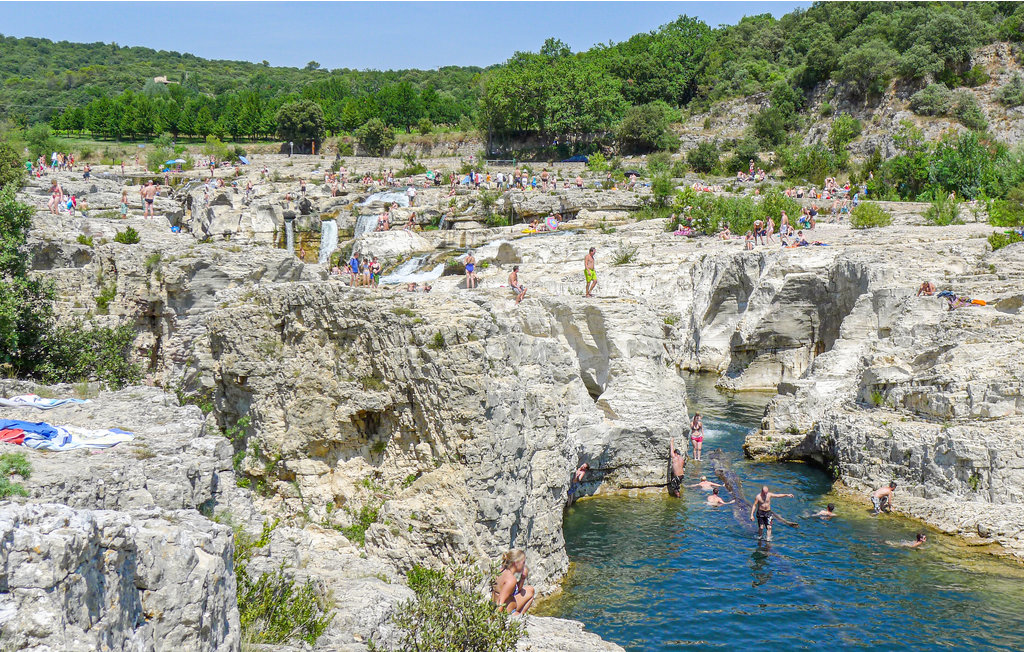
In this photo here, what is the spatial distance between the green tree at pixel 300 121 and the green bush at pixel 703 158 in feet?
124

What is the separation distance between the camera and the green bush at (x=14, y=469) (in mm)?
7637

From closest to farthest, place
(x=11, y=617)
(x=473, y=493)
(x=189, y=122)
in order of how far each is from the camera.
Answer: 1. (x=11, y=617)
2. (x=473, y=493)
3. (x=189, y=122)

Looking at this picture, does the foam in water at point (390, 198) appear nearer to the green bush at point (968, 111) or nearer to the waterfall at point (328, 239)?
the waterfall at point (328, 239)

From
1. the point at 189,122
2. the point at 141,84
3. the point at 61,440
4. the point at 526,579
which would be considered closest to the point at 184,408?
the point at 61,440

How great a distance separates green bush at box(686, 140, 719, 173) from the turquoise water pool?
50.6 m

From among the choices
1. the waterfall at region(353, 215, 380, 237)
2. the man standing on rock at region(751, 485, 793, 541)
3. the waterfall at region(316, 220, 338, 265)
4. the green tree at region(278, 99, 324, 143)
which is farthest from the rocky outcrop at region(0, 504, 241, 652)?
the green tree at region(278, 99, 324, 143)

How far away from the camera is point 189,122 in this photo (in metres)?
87.4


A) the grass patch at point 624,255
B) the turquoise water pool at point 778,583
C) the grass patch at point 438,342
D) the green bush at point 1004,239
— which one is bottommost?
the turquoise water pool at point 778,583

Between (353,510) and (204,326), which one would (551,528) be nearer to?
(353,510)

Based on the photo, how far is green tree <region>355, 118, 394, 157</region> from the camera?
76688 millimetres

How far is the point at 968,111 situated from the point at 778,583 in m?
61.2

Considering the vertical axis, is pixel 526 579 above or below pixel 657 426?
below

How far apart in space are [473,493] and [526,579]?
261 centimetres

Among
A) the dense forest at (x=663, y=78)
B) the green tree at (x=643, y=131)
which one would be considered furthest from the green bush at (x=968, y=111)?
the green tree at (x=643, y=131)
